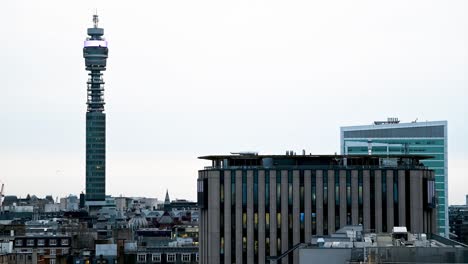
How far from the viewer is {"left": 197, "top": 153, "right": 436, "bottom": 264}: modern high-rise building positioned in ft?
426

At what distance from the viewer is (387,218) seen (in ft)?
427

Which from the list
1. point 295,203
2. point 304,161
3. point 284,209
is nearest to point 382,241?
point 295,203

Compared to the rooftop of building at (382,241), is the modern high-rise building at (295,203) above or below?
above

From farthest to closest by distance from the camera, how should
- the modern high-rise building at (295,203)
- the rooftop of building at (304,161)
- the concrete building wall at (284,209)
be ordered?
the rooftop of building at (304,161) < the modern high-rise building at (295,203) < the concrete building wall at (284,209)

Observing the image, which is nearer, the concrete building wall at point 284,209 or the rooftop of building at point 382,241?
the rooftop of building at point 382,241

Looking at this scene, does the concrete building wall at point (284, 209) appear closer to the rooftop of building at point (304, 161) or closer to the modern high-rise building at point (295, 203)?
the modern high-rise building at point (295, 203)

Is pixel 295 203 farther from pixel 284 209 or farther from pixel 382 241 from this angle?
pixel 382 241

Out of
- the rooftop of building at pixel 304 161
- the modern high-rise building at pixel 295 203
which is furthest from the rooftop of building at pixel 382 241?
the rooftop of building at pixel 304 161

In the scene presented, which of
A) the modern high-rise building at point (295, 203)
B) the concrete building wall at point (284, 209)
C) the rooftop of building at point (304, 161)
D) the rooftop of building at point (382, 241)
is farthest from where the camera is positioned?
the rooftop of building at point (304, 161)

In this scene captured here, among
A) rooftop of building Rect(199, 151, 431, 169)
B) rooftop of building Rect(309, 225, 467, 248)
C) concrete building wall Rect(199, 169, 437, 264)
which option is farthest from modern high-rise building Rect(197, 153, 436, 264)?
rooftop of building Rect(309, 225, 467, 248)

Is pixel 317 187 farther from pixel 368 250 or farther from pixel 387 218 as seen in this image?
pixel 368 250

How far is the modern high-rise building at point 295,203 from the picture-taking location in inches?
5113

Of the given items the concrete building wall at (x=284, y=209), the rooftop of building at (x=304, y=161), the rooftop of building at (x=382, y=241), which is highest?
the rooftop of building at (x=304, y=161)

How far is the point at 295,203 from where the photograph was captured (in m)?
130
